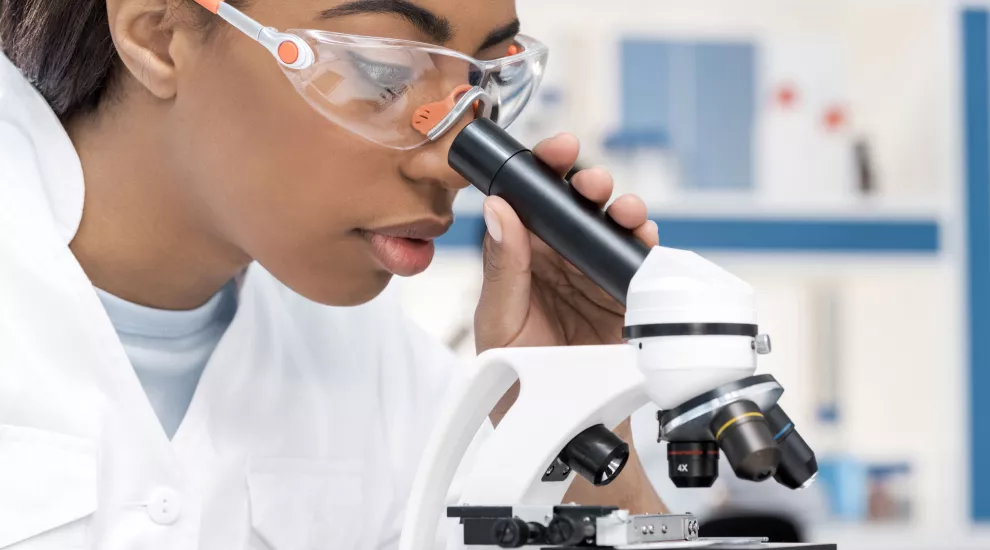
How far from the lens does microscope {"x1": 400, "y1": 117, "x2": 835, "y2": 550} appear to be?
0.83m

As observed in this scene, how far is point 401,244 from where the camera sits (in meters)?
1.19

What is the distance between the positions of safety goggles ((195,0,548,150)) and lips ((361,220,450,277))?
0.09 m

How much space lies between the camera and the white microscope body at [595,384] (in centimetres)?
83

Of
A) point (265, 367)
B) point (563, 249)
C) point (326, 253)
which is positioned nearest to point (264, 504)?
A: point (265, 367)

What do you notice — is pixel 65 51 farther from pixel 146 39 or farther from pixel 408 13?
pixel 408 13

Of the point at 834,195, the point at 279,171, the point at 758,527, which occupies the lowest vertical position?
the point at 758,527

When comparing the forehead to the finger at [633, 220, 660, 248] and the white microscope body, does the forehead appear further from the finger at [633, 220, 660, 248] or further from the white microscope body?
the white microscope body

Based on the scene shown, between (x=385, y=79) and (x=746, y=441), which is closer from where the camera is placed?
(x=746, y=441)

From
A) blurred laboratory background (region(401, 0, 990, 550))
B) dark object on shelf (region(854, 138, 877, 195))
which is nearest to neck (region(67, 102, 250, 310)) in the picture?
blurred laboratory background (region(401, 0, 990, 550))

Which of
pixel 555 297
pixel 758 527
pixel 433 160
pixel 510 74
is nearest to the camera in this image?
pixel 433 160

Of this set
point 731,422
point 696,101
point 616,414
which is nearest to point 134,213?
point 616,414

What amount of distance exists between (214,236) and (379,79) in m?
0.33

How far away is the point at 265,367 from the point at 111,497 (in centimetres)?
29

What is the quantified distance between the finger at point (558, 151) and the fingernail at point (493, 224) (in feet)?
0.25
